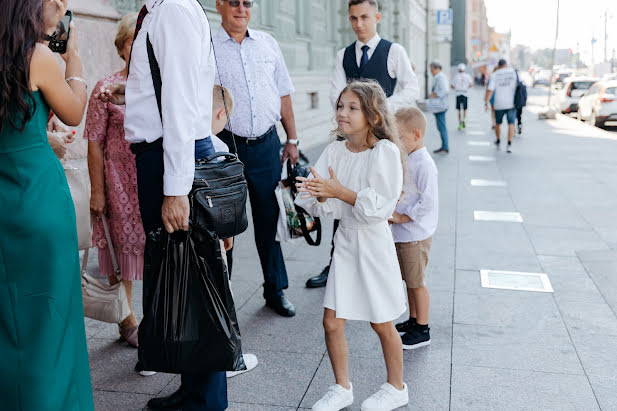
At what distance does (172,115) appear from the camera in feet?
8.59

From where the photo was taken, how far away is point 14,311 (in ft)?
8.07

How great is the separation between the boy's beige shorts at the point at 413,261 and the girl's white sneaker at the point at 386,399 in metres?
0.79

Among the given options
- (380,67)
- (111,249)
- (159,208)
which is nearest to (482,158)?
(380,67)

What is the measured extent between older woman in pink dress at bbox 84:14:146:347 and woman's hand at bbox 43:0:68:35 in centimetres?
120

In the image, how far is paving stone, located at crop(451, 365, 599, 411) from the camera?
3.32 metres

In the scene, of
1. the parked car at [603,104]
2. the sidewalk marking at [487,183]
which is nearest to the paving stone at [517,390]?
the sidewalk marking at [487,183]

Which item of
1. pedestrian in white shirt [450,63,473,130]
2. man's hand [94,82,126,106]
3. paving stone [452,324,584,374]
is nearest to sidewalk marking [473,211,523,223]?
paving stone [452,324,584,374]

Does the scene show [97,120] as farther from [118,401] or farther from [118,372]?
[118,401]

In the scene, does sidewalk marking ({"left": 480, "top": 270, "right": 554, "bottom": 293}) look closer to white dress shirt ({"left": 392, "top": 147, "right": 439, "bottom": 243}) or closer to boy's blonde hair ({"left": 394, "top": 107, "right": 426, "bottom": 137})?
white dress shirt ({"left": 392, "top": 147, "right": 439, "bottom": 243})

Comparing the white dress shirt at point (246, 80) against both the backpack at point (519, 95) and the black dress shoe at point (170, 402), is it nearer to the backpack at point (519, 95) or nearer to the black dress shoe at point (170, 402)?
the black dress shoe at point (170, 402)

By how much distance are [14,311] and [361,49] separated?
3366 mm

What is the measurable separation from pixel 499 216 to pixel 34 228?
639 centimetres

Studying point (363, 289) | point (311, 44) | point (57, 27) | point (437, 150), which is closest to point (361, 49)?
point (363, 289)

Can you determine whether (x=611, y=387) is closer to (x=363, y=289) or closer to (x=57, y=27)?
(x=363, y=289)
